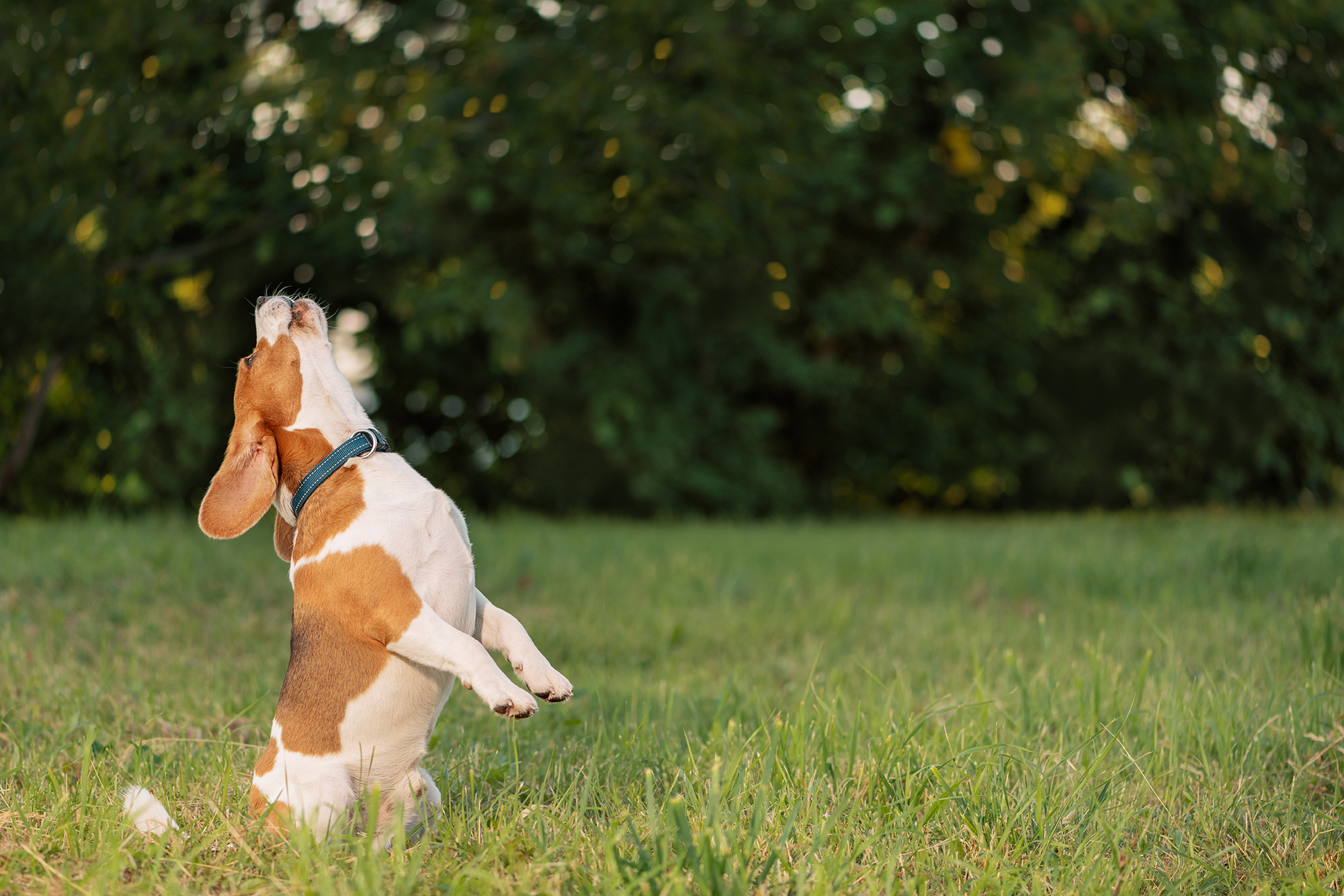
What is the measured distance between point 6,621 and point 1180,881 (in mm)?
5071

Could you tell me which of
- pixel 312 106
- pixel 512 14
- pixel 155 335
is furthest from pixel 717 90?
pixel 155 335

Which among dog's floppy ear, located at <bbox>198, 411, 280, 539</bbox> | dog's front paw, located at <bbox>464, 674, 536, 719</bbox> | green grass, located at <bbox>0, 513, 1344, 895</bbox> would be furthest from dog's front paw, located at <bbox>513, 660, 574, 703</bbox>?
dog's floppy ear, located at <bbox>198, 411, 280, 539</bbox>

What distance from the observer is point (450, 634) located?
231 cm

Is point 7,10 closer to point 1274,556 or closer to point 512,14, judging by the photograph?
point 512,14

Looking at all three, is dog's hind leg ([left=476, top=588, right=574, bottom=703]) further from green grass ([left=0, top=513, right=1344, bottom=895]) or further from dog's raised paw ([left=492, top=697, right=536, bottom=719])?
green grass ([left=0, top=513, right=1344, bottom=895])

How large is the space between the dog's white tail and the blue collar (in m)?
0.75

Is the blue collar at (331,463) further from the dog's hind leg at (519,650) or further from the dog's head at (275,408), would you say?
the dog's hind leg at (519,650)

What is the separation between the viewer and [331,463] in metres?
2.61

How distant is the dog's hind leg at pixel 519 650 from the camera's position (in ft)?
8.02

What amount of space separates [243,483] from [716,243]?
7.93 meters

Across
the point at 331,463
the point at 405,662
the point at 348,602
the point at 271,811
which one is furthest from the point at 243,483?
the point at 271,811

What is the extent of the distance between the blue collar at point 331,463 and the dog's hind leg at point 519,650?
18.5 inches

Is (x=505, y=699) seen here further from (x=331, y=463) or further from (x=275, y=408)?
(x=275, y=408)

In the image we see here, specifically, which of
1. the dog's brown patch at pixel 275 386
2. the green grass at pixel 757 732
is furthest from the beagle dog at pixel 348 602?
the green grass at pixel 757 732
